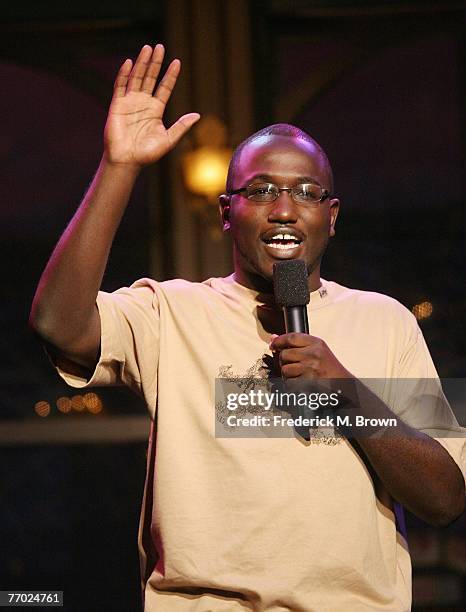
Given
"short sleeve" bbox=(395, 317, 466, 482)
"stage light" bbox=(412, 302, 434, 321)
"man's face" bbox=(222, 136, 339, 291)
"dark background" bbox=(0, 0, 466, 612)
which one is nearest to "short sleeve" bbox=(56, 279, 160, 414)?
"man's face" bbox=(222, 136, 339, 291)

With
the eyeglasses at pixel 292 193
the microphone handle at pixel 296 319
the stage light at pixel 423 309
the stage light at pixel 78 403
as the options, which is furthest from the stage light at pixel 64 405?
the microphone handle at pixel 296 319

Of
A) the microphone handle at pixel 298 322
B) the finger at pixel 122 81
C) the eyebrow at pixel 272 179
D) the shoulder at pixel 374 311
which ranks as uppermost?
the finger at pixel 122 81

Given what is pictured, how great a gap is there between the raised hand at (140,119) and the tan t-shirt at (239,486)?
25 centimetres

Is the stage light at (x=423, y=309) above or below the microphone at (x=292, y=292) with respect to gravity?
above

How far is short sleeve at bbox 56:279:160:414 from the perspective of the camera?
160 cm

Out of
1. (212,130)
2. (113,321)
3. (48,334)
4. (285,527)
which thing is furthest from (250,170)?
(212,130)

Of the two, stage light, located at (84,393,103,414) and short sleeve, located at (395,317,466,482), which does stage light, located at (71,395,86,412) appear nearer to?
stage light, located at (84,393,103,414)

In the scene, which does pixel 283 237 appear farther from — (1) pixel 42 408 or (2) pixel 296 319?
(1) pixel 42 408

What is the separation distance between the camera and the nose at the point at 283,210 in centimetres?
171

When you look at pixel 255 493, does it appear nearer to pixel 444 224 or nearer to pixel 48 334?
pixel 48 334

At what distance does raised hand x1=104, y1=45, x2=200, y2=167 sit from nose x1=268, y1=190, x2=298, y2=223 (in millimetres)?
228

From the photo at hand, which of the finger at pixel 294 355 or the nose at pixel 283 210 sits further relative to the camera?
the nose at pixel 283 210

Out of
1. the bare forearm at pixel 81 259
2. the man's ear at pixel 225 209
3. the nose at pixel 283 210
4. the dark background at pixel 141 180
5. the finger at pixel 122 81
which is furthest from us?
the dark background at pixel 141 180

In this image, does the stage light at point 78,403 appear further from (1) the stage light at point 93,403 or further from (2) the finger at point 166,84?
(2) the finger at point 166,84
